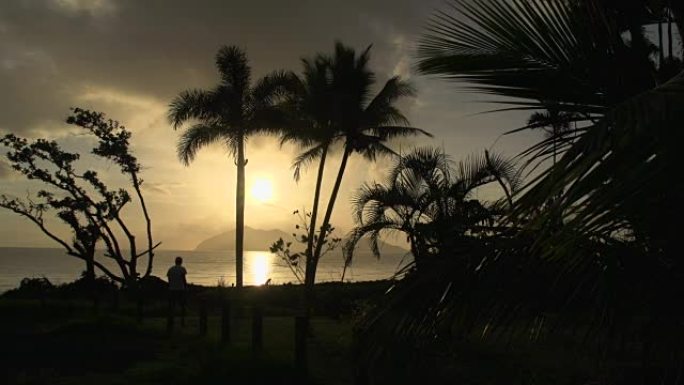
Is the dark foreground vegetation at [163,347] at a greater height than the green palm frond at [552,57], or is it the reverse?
the green palm frond at [552,57]

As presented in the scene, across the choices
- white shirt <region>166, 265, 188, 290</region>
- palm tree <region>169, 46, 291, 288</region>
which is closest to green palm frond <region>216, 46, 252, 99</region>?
palm tree <region>169, 46, 291, 288</region>

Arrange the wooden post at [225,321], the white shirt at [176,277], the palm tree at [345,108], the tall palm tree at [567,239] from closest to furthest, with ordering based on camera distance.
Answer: the tall palm tree at [567,239] < the wooden post at [225,321] < the white shirt at [176,277] < the palm tree at [345,108]

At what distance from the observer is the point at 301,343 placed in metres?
9.89

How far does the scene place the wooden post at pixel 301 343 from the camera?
9812mm

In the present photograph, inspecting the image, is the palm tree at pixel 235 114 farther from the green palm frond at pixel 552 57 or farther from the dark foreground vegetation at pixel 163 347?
the green palm frond at pixel 552 57

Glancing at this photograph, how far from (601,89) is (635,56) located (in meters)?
0.24

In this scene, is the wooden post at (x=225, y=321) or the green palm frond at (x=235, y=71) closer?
the wooden post at (x=225, y=321)

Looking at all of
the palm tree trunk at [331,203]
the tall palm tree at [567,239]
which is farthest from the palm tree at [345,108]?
the tall palm tree at [567,239]

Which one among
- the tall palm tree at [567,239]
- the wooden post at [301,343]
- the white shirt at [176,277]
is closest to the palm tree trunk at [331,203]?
the white shirt at [176,277]

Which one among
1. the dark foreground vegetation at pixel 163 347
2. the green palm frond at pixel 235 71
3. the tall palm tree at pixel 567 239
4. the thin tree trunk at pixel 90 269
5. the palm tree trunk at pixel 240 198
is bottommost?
the dark foreground vegetation at pixel 163 347

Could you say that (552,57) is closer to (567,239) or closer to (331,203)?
(567,239)

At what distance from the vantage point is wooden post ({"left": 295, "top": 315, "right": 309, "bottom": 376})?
9.81 metres

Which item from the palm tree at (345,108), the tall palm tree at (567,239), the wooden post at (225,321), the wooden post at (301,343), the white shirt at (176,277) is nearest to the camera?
the tall palm tree at (567,239)

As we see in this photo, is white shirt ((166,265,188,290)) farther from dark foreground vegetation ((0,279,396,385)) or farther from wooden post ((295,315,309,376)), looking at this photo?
wooden post ((295,315,309,376))
